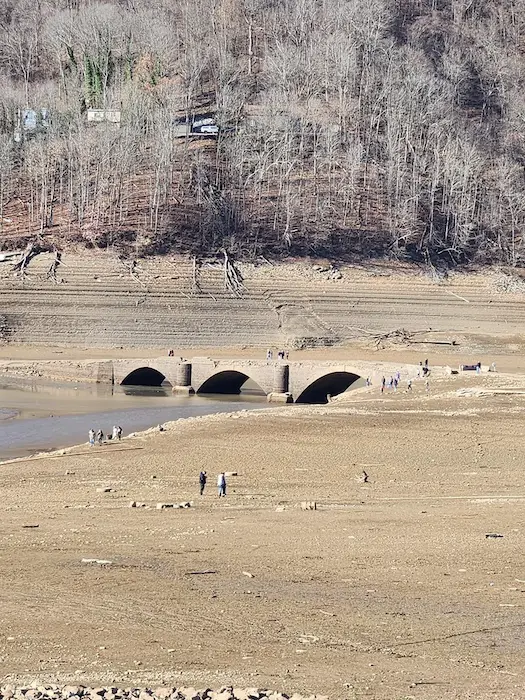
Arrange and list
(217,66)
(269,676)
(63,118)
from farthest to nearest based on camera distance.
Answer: (217,66), (63,118), (269,676)

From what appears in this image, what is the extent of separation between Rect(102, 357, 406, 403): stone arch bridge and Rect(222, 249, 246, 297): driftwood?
13733 mm

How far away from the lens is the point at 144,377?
7938 cm

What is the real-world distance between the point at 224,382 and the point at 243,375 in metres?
1.38

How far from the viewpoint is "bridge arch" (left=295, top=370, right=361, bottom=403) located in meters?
71.8

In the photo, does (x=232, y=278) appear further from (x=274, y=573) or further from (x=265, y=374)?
(x=274, y=573)

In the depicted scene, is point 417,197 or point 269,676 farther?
point 417,197

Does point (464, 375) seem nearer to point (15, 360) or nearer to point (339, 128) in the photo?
point (15, 360)

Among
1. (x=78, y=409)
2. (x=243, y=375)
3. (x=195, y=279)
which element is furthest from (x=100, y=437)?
(x=195, y=279)

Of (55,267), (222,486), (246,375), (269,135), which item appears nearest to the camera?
(222,486)

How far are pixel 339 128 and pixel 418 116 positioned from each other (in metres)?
7.95

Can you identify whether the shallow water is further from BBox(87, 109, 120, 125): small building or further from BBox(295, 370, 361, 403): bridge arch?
BBox(87, 109, 120, 125): small building

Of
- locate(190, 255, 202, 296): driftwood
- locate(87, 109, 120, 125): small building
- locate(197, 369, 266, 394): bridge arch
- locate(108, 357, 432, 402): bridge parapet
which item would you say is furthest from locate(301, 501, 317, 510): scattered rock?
locate(87, 109, 120, 125): small building

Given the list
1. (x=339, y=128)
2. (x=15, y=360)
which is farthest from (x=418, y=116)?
(x=15, y=360)

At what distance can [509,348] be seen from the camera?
85562mm
